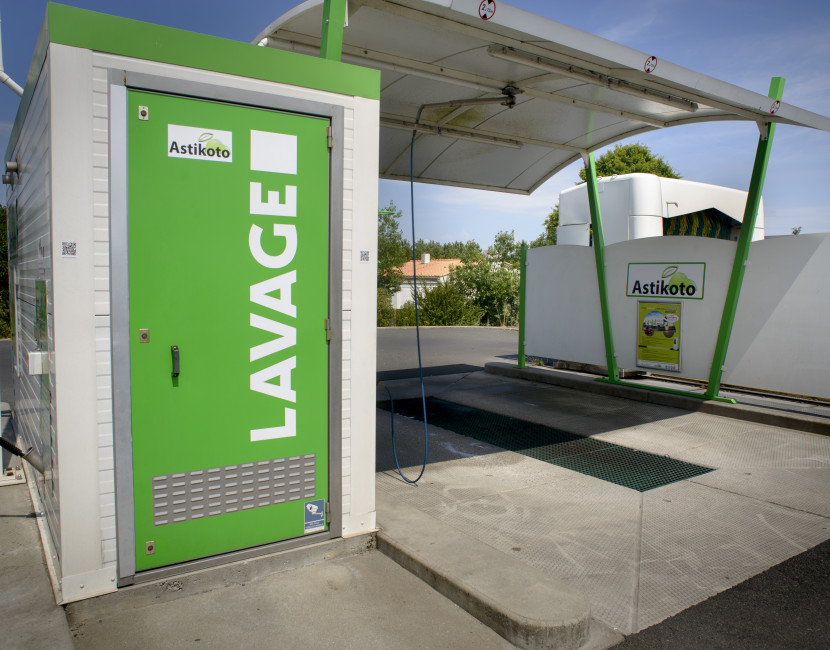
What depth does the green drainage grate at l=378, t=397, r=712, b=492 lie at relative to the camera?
546cm

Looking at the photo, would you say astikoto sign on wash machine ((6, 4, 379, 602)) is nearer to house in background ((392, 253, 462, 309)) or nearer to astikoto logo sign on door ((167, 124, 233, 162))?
astikoto logo sign on door ((167, 124, 233, 162))

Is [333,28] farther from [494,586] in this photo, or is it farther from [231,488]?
[494,586]

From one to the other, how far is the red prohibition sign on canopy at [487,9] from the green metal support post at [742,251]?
492 centimetres

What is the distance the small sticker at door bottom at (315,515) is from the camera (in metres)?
3.65

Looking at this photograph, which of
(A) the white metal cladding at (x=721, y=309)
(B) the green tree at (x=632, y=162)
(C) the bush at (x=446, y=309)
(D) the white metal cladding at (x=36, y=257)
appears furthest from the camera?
(B) the green tree at (x=632, y=162)

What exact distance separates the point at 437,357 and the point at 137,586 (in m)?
11.7

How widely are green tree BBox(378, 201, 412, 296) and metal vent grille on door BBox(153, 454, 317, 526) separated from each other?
23.1 m

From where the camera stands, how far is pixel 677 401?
8.38 metres

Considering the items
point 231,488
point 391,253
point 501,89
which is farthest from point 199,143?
point 391,253

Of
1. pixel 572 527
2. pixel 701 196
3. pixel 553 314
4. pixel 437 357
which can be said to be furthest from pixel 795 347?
pixel 437 357

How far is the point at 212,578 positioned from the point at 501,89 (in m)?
5.54

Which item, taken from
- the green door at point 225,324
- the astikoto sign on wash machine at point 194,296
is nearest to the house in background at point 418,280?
the astikoto sign on wash machine at point 194,296

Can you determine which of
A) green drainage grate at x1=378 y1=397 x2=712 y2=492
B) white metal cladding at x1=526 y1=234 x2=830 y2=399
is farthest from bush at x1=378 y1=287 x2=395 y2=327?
green drainage grate at x1=378 y1=397 x2=712 y2=492

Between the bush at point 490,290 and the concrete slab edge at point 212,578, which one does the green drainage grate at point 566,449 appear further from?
the bush at point 490,290
